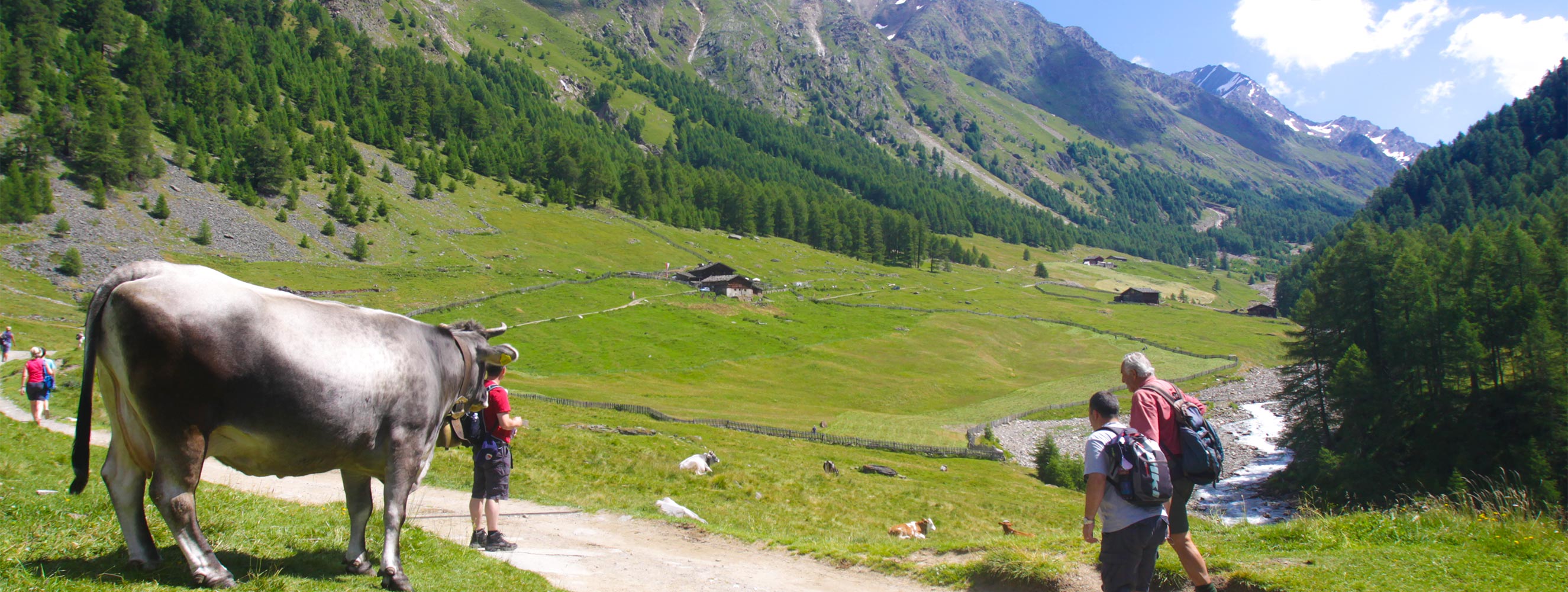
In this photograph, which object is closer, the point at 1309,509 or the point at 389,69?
the point at 1309,509

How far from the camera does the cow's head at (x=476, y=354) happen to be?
8.74m

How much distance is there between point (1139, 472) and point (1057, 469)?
38617 mm

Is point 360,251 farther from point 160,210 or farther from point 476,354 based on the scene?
point 476,354

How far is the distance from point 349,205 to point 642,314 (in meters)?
51.3

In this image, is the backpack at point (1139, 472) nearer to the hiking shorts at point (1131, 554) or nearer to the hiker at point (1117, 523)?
the hiker at point (1117, 523)

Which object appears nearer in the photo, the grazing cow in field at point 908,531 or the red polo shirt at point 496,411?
the red polo shirt at point 496,411

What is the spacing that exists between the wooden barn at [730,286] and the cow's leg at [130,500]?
95.8 m

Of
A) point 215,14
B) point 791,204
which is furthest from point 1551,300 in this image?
point 215,14

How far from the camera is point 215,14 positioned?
16488 centimetres

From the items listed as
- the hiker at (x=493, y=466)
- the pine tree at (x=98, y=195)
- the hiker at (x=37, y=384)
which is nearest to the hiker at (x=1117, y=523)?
the hiker at (x=493, y=466)

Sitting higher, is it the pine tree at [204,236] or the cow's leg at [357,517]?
the cow's leg at [357,517]

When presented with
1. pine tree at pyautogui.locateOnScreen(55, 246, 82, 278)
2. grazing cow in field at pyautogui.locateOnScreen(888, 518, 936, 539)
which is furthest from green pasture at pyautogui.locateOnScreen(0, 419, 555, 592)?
pine tree at pyautogui.locateOnScreen(55, 246, 82, 278)

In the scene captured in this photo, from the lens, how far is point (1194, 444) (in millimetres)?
7980

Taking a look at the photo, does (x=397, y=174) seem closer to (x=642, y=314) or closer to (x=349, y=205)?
(x=349, y=205)
